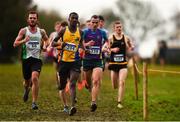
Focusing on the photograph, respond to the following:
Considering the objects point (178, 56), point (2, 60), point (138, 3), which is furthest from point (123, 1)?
point (2, 60)

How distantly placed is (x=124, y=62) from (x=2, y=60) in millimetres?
52987

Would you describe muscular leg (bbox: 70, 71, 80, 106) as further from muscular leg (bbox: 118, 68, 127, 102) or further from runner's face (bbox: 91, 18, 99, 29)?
muscular leg (bbox: 118, 68, 127, 102)

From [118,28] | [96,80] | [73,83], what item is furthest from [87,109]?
[118,28]

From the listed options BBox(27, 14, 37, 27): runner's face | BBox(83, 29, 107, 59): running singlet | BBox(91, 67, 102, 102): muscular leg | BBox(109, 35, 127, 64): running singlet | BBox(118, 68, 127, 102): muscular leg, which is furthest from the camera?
BBox(109, 35, 127, 64): running singlet

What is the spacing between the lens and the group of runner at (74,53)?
1430cm

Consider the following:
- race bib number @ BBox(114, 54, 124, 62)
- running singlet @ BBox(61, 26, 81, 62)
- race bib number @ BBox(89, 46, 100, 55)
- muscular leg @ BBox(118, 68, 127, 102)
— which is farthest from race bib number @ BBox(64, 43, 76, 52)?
race bib number @ BBox(114, 54, 124, 62)

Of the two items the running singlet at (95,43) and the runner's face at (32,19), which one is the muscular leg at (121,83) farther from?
the runner's face at (32,19)

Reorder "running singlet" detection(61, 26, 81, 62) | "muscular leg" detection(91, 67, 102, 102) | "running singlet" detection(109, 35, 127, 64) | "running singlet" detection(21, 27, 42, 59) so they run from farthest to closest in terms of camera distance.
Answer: "running singlet" detection(109, 35, 127, 64) → "running singlet" detection(21, 27, 42, 59) → "muscular leg" detection(91, 67, 102, 102) → "running singlet" detection(61, 26, 81, 62)

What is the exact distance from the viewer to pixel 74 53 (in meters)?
14.4

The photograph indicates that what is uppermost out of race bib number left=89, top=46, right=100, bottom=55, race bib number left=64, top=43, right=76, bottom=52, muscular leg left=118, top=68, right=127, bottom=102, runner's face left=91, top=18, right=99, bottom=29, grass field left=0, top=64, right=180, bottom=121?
runner's face left=91, top=18, right=99, bottom=29

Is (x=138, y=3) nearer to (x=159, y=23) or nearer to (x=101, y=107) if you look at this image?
(x=159, y=23)

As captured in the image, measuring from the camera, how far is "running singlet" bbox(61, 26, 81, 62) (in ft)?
46.8

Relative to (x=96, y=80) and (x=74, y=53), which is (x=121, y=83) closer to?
(x=96, y=80)

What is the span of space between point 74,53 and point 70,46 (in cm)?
20
